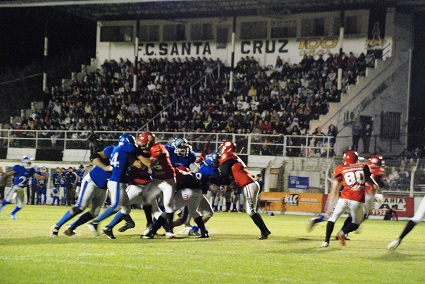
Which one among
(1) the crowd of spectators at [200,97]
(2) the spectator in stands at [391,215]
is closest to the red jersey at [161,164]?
(2) the spectator in stands at [391,215]

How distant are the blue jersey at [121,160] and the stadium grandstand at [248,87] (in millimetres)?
18405

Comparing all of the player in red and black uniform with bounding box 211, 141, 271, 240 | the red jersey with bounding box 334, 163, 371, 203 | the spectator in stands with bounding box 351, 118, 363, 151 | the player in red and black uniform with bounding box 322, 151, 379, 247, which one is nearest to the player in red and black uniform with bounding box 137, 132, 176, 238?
the player in red and black uniform with bounding box 211, 141, 271, 240

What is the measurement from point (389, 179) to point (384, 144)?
579 centimetres

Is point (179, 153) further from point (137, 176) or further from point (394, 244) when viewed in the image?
point (394, 244)

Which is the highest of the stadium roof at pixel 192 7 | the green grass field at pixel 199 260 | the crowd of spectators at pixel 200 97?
the stadium roof at pixel 192 7

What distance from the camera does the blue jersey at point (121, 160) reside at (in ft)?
53.7

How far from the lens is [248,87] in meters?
43.2

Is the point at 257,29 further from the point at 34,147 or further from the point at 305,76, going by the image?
the point at 34,147

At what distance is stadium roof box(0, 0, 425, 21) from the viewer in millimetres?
43438

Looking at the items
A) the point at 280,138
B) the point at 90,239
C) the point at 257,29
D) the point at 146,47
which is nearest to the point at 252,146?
the point at 280,138

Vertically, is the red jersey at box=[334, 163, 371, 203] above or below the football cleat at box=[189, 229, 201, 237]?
above

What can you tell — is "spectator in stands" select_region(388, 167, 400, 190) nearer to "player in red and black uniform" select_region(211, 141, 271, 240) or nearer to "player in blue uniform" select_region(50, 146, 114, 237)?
"player in red and black uniform" select_region(211, 141, 271, 240)

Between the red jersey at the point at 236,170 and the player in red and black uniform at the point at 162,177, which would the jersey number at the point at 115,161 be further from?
the red jersey at the point at 236,170

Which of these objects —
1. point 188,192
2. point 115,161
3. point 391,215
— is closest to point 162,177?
point 188,192
